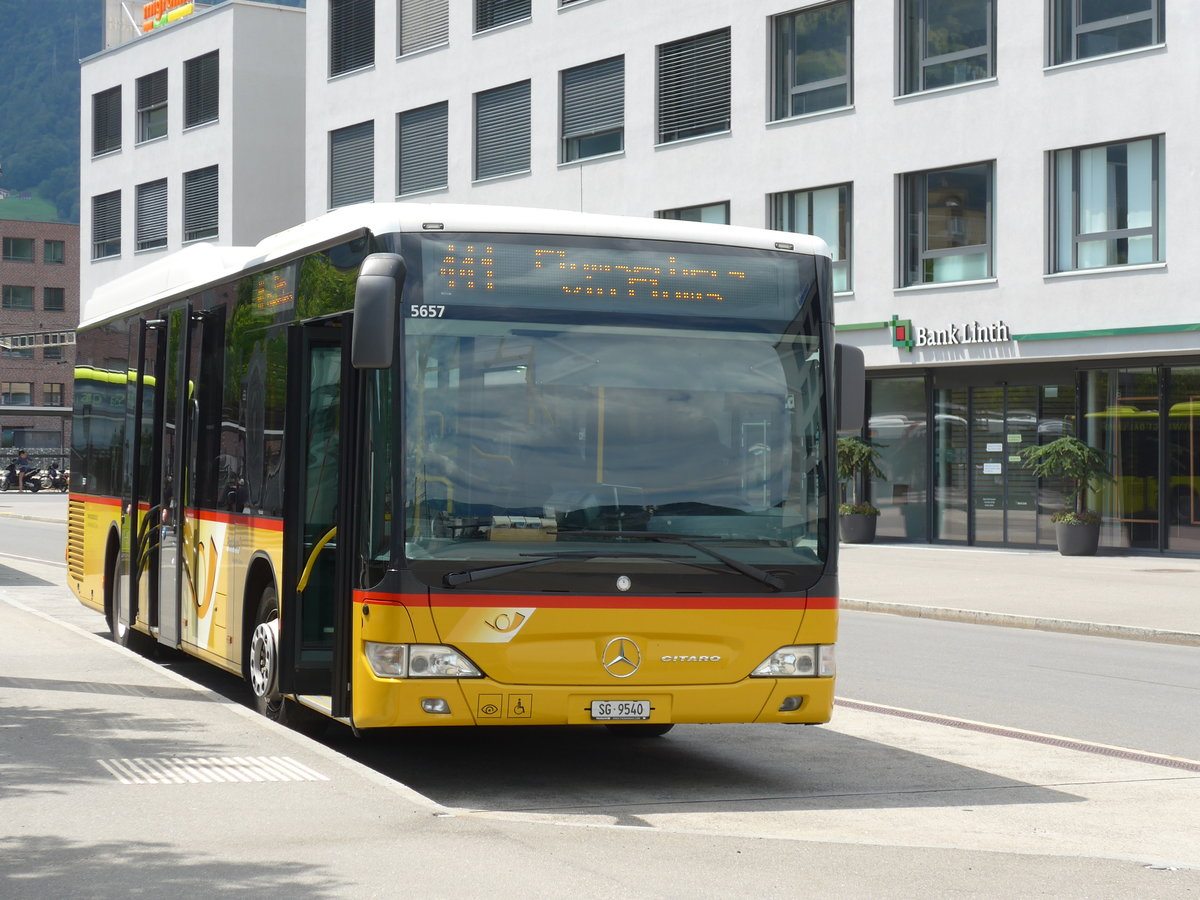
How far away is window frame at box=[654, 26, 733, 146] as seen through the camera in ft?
118

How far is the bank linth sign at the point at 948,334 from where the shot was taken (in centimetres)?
3077

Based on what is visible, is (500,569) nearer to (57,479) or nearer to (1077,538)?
(1077,538)

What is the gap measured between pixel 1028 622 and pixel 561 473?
1182 centimetres

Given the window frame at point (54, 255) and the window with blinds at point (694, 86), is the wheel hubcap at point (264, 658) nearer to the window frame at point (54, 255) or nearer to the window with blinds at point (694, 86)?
the window with blinds at point (694, 86)

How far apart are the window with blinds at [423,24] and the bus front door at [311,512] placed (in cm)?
3481

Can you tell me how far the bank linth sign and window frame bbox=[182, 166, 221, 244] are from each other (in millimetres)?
25644

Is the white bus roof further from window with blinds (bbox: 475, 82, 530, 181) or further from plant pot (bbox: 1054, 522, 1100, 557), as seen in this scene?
window with blinds (bbox: 475, 82, 530, 181)

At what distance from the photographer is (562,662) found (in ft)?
27.6

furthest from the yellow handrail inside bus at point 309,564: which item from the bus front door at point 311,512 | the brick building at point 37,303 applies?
the brick building at point 37,303

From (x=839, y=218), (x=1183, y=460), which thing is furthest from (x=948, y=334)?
(x=1183, y=460)

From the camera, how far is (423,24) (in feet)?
144

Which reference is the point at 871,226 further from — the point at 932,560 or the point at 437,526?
the point at 437,526

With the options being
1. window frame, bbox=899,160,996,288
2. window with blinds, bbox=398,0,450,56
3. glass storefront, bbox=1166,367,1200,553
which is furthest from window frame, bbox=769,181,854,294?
window with blinds, bbox=398,0,450,56

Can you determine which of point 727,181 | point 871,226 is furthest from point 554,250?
point 727,181
